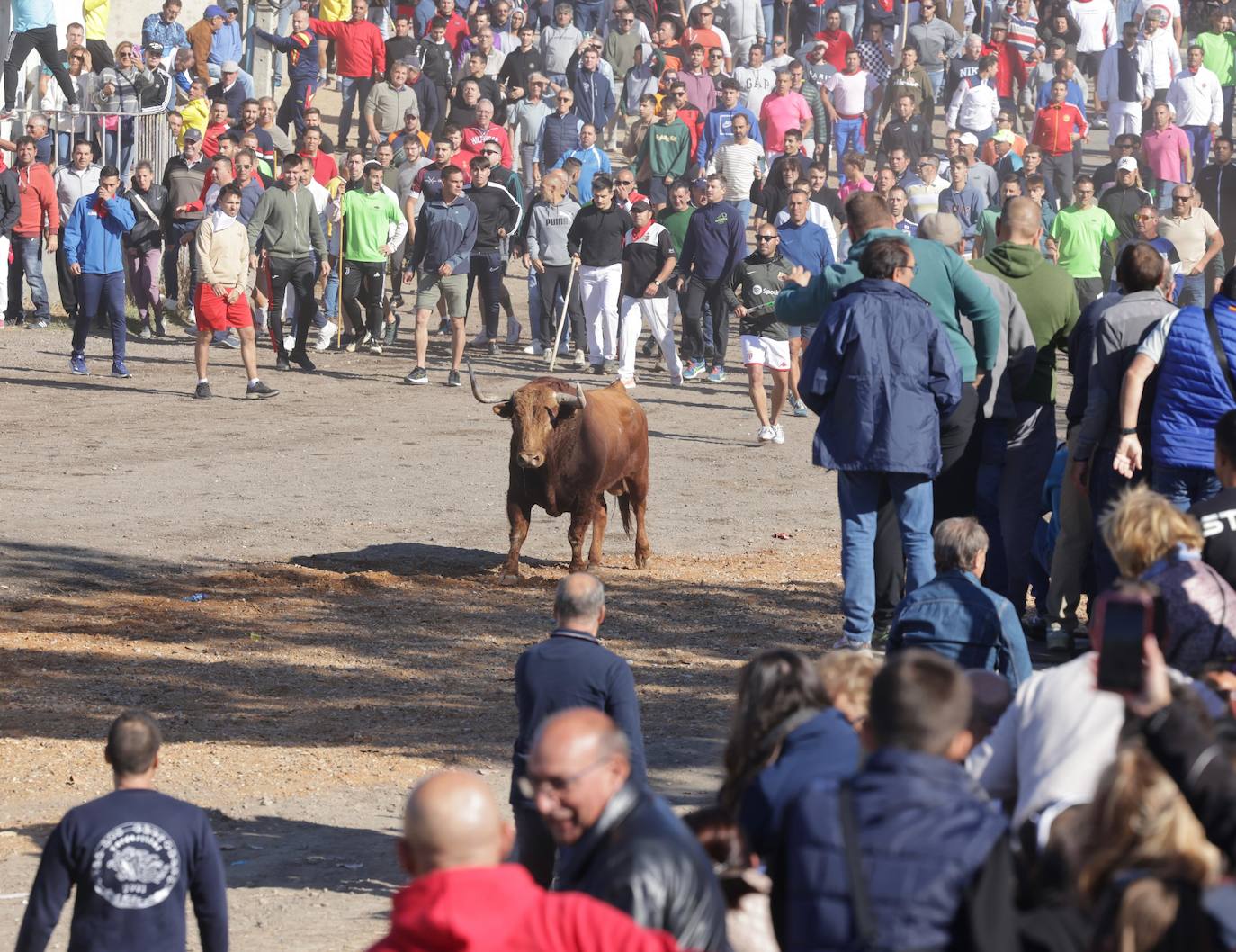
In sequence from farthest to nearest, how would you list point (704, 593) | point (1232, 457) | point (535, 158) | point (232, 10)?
point (232, 10)
point (535, 158)
point (704, 593)
point (1232, 457)

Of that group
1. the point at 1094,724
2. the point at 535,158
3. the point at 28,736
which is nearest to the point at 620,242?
the point at 535,158

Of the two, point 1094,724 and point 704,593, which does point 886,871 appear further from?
point 704,593

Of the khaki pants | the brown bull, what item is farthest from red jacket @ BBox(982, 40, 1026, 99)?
the khaki pants

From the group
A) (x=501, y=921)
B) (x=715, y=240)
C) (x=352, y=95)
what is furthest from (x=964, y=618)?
(x=352, y=95)

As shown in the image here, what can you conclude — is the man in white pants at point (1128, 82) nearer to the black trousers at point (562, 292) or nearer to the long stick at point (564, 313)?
the black trousers at point (562, 292)

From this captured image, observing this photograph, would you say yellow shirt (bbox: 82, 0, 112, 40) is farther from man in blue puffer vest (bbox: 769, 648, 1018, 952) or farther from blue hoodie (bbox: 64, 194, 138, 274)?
man in blue puffer vest (bbox: 769, 648, 1018, 952)

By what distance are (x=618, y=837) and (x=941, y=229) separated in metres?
5.58

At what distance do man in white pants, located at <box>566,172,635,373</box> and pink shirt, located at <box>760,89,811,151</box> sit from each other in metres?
5.95

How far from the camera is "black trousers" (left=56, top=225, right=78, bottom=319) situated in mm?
22375

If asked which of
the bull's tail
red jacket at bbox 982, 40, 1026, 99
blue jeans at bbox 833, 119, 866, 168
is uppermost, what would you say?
red jacket at bbox 982, 40, 1026, 99

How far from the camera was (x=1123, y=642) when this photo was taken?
14.4ft

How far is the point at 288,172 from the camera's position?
21031mm

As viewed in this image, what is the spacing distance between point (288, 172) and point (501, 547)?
7887mm

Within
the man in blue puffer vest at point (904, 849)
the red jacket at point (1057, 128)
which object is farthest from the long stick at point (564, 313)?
the man in blue puffer vest at point (904, 849)
